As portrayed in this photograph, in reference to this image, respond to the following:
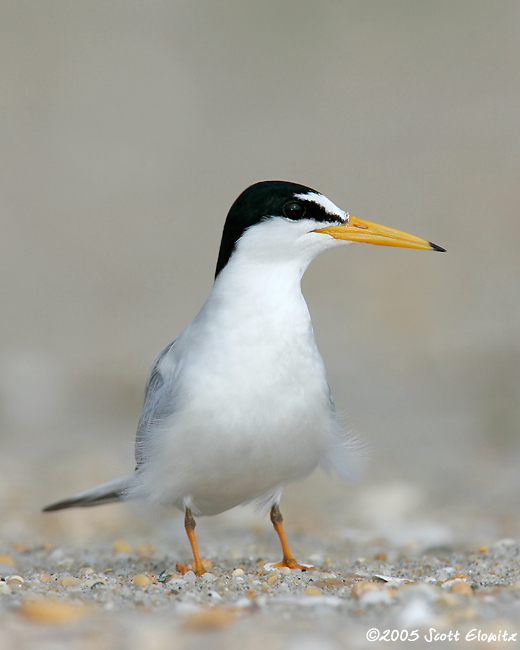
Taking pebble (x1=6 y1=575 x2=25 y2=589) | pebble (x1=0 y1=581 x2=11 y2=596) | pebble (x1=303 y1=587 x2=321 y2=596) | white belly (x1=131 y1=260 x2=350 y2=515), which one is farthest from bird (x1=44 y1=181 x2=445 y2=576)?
pebble (x1=0 y1=581 x2=11 y2=596)

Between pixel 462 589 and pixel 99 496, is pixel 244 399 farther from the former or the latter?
pixel 99 496

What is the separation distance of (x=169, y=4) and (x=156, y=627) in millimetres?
21344

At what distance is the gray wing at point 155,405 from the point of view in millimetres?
4379

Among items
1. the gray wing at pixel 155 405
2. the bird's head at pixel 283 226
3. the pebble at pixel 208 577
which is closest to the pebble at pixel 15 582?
the pebble at pixel 208 577

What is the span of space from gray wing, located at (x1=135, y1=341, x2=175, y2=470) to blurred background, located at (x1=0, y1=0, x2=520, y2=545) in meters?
0.27

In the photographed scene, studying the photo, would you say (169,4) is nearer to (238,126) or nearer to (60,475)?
(238,126)

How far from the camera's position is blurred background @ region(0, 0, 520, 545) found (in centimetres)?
828

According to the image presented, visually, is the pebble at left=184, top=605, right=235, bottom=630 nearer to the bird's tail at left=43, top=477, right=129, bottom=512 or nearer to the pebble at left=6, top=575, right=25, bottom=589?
the pebble at left=6, top=575, right=25, bottom=589

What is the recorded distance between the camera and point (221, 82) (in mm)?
21188

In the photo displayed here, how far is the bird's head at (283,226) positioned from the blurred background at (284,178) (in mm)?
1494

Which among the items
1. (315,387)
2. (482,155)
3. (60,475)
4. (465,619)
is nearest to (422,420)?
(60,475)

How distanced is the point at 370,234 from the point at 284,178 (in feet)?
43.0

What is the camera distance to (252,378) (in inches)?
160

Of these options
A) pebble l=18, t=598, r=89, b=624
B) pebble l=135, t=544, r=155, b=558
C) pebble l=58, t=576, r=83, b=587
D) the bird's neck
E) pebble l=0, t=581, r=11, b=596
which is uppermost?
the bird's neck
